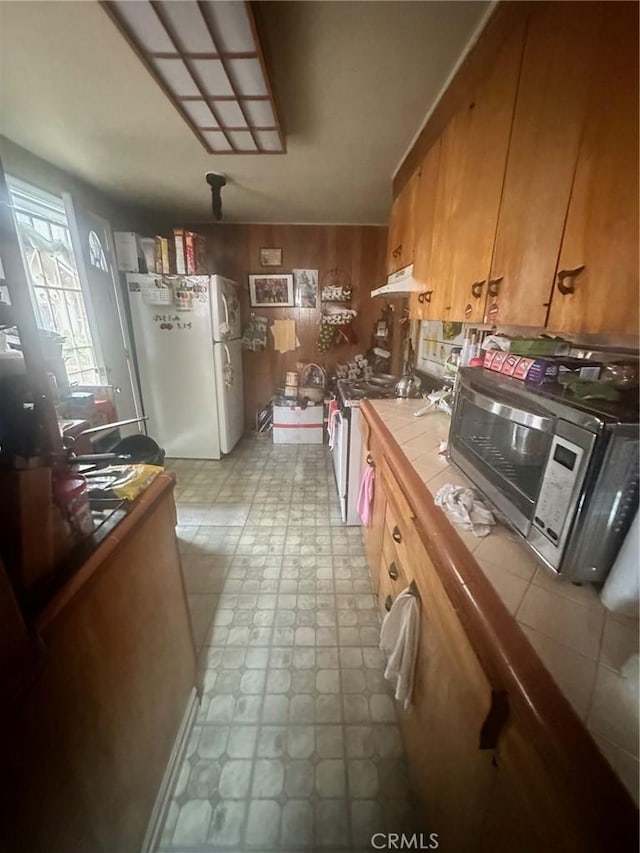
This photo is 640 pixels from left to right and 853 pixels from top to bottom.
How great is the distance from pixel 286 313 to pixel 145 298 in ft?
4.51

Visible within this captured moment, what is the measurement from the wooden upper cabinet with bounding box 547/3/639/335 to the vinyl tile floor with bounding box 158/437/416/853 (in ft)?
4.62

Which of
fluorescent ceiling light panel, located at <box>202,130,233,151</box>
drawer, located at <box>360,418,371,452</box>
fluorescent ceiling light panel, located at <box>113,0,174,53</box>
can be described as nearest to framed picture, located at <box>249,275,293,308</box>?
fluorescent ceiling light panel, located at <box>202,130,233,151</box>

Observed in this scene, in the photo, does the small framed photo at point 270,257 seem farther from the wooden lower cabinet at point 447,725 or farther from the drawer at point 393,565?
the wooden lower cabinet at point 447,725

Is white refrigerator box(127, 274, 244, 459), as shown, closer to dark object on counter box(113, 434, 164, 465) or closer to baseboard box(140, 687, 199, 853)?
dark object on counter box(113, 434, 164, 465)

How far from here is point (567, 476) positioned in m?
0.58

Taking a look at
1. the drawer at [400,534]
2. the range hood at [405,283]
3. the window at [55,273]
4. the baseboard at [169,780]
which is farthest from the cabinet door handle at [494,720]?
the window at [55,273]

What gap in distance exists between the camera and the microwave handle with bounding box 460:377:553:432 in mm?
653

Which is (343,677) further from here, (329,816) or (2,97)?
(2,97)

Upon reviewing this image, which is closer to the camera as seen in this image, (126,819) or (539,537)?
(539,537)

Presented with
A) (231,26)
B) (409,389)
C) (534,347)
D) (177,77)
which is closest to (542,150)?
(534,347)

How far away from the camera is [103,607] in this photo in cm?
67

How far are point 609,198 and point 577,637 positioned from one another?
776 mm

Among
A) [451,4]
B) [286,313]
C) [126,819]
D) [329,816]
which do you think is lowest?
[329,816]

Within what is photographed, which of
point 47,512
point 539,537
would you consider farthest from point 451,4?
point 47,512
